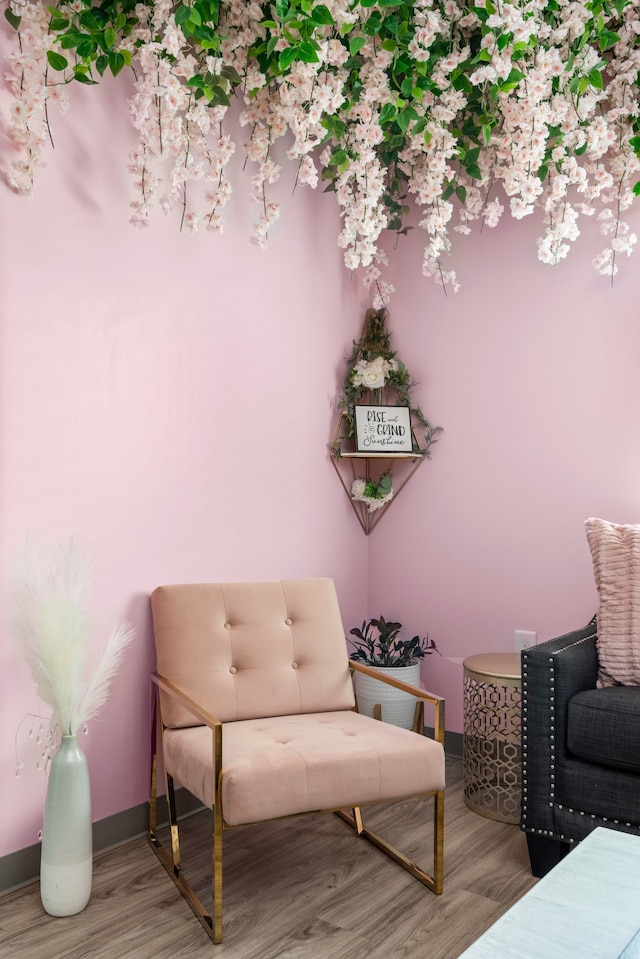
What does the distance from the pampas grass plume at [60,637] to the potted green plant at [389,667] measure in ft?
4.12

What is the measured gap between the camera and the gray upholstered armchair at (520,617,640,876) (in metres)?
2.14

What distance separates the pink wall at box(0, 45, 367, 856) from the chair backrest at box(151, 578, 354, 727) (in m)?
0.17

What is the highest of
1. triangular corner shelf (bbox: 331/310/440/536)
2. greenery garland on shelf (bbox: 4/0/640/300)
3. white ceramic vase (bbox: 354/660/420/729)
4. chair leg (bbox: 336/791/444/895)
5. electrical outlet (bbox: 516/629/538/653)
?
greenery garland on shelf (bbox: 4/0/640/300)

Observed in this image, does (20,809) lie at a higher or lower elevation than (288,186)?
lower

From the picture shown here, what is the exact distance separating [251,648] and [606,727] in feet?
3.58

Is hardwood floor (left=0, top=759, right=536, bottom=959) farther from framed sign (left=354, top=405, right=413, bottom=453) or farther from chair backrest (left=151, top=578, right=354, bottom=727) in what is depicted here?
framed sign (left=354, top=405, right=413, bottom=453)

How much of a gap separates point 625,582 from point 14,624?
5.98 ft

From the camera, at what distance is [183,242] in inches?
106

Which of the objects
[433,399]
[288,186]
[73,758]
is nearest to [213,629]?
[73,758]

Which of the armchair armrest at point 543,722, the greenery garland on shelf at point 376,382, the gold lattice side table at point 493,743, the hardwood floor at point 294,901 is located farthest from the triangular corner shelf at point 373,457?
the hardwood floor at point 294,901

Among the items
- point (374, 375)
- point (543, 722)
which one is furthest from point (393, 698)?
point (374, 375)

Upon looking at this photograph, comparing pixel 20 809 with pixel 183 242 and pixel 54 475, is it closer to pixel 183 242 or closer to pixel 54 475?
pixel 54 475

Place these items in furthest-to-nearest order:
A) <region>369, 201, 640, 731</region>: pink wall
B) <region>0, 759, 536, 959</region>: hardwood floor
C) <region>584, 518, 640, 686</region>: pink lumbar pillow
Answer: <region>369, 201, 640, 731</region>: pink wall
<region>584, 518, 640, 686</region>: pink lumbar pillow
<region>0, 759, 536, 959</region>: hardwood floor

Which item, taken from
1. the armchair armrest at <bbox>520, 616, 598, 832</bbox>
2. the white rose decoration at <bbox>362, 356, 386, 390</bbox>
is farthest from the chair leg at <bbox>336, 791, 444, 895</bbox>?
the white rose decoration at <bbox>362, 356, 386, 390</bbox>
